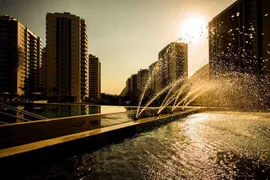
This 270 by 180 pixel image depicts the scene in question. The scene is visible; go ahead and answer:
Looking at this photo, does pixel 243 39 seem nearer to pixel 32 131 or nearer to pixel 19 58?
pixel 32 131

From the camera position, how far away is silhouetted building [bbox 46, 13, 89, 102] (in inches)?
3265

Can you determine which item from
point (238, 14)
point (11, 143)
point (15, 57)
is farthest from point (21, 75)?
point (11, 143)

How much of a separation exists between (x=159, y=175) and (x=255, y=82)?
53979 millimetres

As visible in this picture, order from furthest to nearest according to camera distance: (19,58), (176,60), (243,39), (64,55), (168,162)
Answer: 1. (64,55)
2. (19,58)
3. (243,39)
4. (176,60)
5. (168,162)

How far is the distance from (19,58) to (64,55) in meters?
23.3

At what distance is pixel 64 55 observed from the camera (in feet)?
278

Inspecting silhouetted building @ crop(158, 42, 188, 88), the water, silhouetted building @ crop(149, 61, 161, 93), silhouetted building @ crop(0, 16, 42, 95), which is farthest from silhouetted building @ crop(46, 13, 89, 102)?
the water

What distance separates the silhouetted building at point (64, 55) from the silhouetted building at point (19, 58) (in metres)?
9.41

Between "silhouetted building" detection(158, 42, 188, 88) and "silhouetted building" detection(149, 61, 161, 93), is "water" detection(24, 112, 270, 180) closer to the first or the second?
"silhouetted building" detection(149, 61, 161, 93)

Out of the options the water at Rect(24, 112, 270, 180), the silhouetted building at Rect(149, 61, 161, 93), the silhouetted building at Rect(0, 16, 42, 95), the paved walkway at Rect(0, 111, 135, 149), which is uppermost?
the silhouetted building at Rect(0, 16, 42, 95)

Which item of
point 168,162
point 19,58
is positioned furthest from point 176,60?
point 19,58

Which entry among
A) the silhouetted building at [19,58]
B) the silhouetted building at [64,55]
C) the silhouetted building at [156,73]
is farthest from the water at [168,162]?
the silhouetted building at [64,55]

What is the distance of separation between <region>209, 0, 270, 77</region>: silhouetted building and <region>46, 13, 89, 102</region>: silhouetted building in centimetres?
5482

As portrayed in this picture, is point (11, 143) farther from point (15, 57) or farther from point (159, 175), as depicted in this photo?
point (15, 57)
